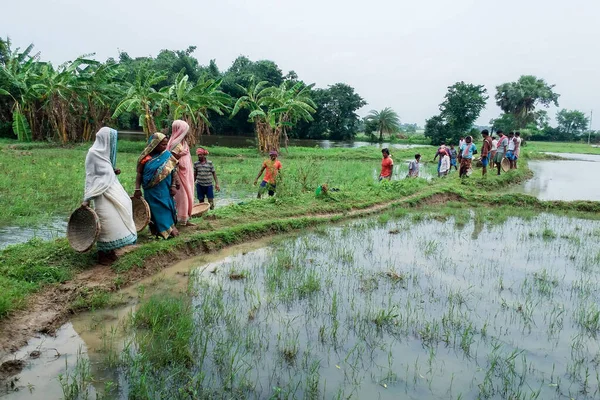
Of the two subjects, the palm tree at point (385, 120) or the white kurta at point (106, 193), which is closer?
the white kurta at point (106, 193)

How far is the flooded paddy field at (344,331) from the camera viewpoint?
9.70 feet

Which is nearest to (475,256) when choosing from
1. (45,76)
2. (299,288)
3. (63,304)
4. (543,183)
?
(299,288)

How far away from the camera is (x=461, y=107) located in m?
35.9

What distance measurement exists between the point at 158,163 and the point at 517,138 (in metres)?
12.8

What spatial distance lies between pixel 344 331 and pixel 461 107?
35.9 meters

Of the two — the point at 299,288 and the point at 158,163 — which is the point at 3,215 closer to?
the point at 158,163

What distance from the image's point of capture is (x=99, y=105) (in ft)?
76.2

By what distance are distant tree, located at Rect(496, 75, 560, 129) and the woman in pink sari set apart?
46188mm

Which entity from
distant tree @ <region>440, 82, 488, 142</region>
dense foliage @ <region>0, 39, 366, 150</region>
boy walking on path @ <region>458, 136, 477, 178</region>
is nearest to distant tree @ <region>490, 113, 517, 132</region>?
distant tree @ <region>440, 82, 488, 142</region>

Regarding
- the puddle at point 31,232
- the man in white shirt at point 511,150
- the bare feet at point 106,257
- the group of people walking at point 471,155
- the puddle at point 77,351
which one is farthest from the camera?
the man in white shirt at point 511,150

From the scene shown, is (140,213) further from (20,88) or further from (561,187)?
(20,88)

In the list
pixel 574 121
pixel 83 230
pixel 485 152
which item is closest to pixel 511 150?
pixel 485 152

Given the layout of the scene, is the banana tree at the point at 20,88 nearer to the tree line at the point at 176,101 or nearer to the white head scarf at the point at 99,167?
the tree line at the point at 176,101

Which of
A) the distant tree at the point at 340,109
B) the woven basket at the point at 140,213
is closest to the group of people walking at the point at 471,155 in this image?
the woven basket at the point at 140,213
